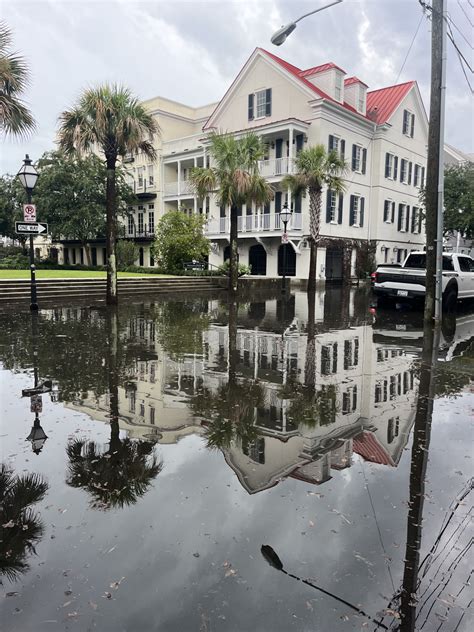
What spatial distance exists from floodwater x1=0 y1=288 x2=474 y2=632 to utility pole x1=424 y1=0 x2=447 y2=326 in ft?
13.4

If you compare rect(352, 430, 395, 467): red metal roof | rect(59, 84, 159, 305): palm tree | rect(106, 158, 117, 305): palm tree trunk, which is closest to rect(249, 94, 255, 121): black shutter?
rect(59, 84, 159, 305): palm tree

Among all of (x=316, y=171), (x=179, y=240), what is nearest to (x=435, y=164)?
(x=316, y=171)

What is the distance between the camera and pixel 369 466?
163 inches

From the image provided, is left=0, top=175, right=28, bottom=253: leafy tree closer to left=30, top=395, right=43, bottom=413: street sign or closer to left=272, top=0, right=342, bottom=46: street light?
left=272, top=0, right=342, bottom=46: street light

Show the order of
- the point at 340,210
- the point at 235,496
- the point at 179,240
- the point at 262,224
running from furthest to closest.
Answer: the point at 340,210 < the point at 262,224 < the point at 179,240 < the point at 235,496

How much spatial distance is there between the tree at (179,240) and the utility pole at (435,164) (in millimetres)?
17838

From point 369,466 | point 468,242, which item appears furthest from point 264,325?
point 468,242

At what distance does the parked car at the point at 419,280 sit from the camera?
48.1 ft

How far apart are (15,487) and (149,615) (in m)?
1.82

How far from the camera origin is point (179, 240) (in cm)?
2709

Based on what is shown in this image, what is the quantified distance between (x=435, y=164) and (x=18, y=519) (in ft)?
37.1

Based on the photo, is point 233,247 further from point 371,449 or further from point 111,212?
point 371,449

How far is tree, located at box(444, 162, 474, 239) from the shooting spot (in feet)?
112

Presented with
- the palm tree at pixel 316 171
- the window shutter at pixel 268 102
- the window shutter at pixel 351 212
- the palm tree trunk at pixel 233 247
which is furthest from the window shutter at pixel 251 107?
the palm tree trunk at pixel 233 247
